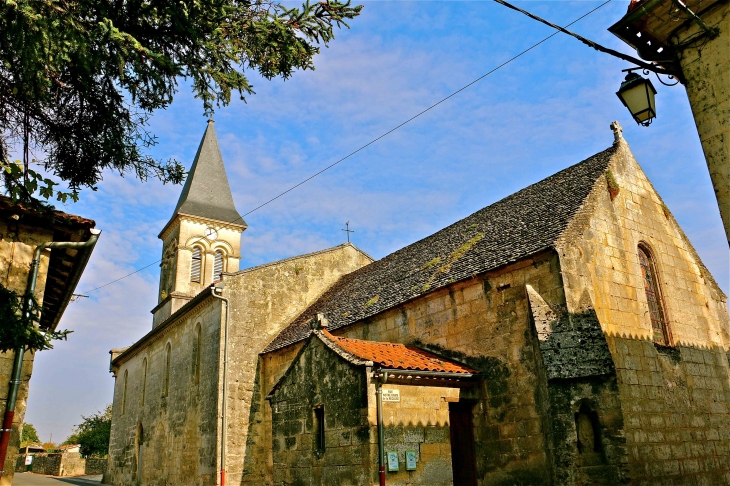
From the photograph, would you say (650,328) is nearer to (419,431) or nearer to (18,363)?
(419,431)

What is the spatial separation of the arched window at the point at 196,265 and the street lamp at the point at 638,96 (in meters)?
24.7

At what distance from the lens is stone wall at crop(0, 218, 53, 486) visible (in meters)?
7.20

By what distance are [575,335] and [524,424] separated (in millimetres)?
2047

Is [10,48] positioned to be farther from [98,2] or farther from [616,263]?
[616,263]

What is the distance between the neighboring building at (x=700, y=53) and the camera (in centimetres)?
652

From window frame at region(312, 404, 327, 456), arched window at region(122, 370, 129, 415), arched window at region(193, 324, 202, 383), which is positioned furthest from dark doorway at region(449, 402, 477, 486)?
arched window at region(122, 370, 129, 415)

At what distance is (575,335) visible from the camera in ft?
33.2

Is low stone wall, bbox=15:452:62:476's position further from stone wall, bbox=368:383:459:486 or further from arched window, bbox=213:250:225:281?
stone wall, bbox=368:383:459:486

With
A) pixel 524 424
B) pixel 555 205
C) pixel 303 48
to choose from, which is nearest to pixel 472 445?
pixel 524 424

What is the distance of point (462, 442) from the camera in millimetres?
11797

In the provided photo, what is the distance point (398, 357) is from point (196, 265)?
19.3m

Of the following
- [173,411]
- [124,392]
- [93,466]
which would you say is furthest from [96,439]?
[173,411]

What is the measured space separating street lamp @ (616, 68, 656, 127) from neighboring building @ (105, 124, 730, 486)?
15.2 feet

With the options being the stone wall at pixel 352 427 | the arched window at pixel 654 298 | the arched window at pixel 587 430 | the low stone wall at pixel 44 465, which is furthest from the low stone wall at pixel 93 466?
the arched window at pixel 654 298
